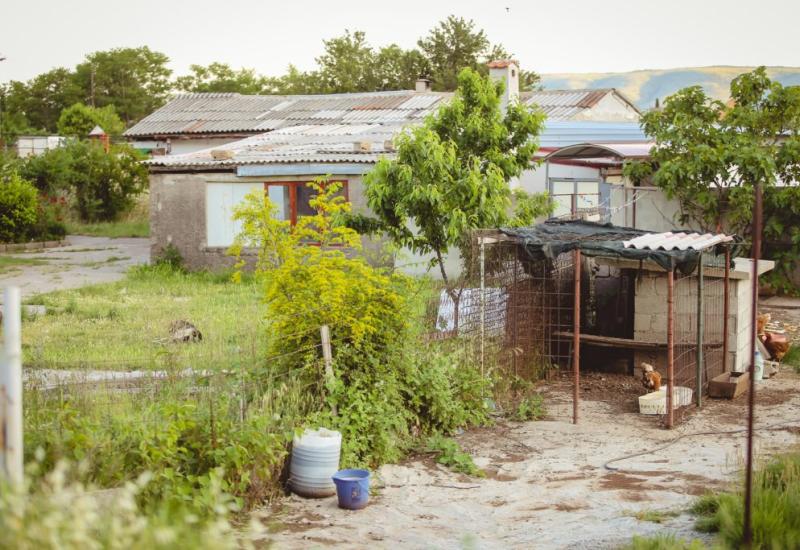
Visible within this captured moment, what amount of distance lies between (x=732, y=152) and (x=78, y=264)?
1494 centimetres

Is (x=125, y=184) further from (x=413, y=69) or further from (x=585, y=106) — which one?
(x=413, y=69)

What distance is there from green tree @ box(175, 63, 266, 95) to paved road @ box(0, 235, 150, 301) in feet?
117

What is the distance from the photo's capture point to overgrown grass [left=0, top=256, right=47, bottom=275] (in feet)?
71.4

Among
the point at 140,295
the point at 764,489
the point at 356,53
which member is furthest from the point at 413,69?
the point at 764,489

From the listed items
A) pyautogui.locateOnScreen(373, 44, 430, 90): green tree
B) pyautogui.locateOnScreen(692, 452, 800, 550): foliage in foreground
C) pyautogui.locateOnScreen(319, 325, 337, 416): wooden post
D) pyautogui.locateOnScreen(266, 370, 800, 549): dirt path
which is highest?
pyautogui.locateOnScreen(373, 44, 430, 90): green tree

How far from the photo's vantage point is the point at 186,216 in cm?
2150

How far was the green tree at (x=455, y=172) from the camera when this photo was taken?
12.5 meters

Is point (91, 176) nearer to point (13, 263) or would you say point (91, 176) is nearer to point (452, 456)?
point (13, 263)

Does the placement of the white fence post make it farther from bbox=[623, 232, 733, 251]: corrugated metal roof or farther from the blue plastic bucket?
bbox=[623, 232, 733, 251]: corrugated metal roof

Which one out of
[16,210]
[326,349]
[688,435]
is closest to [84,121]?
[16,210]

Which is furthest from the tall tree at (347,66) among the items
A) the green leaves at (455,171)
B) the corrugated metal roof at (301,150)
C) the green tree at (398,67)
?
the green leaves at (455,171)

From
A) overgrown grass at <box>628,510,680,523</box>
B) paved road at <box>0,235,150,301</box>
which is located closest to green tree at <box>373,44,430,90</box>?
paved road at <box>0,235,150,301</box>

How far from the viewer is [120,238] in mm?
29109

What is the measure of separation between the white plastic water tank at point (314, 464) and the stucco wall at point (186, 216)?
1375cm
